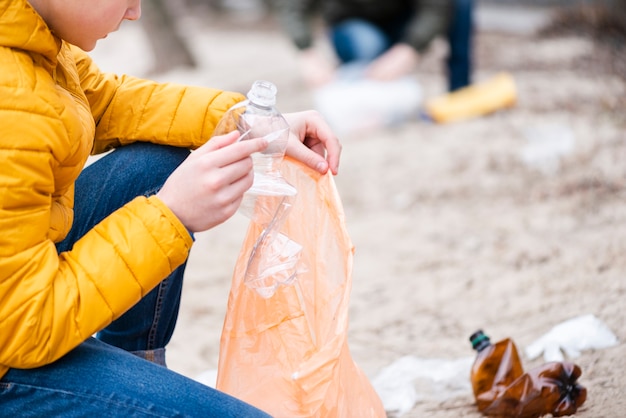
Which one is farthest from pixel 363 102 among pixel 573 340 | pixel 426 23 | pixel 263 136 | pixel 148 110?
pixel 263 136

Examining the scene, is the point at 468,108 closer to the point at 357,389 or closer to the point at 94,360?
the point at 357,389

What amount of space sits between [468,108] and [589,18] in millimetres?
3007

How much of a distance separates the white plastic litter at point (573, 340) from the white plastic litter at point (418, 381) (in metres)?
0.18

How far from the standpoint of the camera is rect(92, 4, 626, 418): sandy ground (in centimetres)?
227

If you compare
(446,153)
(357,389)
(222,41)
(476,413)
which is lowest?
(222,41)

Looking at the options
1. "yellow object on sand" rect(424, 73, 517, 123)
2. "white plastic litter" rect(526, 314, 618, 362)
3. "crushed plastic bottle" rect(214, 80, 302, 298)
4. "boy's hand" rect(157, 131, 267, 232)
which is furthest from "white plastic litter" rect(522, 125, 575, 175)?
"boy's hand" rect(157, 131, 267, 232)

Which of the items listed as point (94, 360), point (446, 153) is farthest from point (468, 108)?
point (94, 360)

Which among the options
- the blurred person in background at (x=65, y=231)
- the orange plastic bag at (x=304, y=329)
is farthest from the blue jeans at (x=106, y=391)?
the orange plastic bag at (x=304, y=329)

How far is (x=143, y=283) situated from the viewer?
1.20 meters

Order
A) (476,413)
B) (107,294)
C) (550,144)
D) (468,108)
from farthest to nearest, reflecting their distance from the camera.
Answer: (468,108) < (550,144) < (476,413) < (107,294)

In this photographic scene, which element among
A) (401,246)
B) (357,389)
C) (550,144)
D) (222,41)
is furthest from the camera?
(222,41)

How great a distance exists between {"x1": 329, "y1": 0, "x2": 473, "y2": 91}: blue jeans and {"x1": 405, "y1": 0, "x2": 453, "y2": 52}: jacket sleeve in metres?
0.19

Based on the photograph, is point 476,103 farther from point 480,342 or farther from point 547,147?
point 480,342

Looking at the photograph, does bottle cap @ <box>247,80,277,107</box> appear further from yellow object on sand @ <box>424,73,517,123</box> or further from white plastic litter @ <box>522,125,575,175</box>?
yellow object on sand @ <box>424,73,517,123</box>
